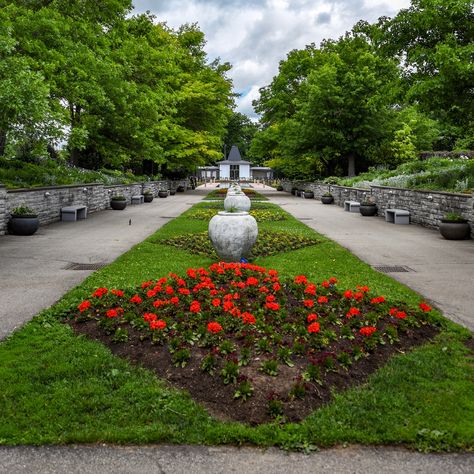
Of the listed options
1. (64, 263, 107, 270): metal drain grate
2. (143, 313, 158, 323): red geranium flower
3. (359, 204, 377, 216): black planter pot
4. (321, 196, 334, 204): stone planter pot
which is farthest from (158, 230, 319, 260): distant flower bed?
(321, 196, 334, 204): stone planter pot

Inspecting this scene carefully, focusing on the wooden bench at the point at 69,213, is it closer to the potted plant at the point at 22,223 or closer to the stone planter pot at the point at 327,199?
the potted plant at the point at 22,223

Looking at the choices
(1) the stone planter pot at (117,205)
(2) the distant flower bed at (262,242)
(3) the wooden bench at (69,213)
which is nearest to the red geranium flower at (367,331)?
(2) the distant flower bed at (262,242)

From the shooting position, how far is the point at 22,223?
46.0ft

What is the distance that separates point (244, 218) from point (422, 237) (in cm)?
722

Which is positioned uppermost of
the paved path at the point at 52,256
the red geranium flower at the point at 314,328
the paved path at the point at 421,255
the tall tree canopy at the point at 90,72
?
the tall tree canopy at the point at 90,72

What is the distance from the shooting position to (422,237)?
46.8 feet

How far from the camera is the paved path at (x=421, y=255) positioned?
723 cm

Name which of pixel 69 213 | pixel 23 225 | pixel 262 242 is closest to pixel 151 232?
pixel 23 225

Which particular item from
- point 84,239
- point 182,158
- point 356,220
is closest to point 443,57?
point 356,220

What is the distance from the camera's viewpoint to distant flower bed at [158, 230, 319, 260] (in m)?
11.2

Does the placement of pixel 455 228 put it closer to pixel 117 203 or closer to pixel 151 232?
pixel 151 232

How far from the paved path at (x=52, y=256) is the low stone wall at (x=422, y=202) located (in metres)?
9.50

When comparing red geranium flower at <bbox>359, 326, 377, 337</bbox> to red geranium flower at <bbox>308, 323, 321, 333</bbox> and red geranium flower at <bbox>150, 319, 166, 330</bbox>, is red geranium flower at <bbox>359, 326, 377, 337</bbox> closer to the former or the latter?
red geranium flower at <bbox>308, 323, 321, 333</bbox>

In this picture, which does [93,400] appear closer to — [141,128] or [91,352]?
[91,352]
